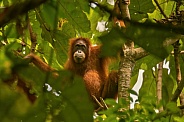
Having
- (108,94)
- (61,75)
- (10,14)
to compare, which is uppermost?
(10,14)

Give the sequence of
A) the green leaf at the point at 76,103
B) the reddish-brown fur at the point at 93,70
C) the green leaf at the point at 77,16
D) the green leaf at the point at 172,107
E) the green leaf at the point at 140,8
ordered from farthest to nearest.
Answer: the reddish-brown fur at the point at 93,70 < the green leaf at the point at 140,8 < the green leaf at the point at 77,16 < the green leaf at the point at 172,107 < the green leaf at the point at 76,103

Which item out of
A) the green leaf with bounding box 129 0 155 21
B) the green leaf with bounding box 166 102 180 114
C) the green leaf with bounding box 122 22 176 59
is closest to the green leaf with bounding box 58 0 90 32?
the green leaf with bounding box 129 0 155 21

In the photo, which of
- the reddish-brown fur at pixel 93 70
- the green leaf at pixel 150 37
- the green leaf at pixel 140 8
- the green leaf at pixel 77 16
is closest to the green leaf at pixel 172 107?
the green leaf at pixel 150 37

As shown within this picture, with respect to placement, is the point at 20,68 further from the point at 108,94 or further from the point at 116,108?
the point at 108,94

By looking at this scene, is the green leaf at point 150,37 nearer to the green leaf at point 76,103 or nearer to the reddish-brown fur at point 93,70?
the green leaf at point 76,103

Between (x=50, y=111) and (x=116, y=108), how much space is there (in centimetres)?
114

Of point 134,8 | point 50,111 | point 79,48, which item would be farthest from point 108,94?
point 50,111

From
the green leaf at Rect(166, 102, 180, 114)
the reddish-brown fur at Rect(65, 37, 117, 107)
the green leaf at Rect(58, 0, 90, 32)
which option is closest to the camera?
the green leaf at Rect(166, 102, 180, 114)

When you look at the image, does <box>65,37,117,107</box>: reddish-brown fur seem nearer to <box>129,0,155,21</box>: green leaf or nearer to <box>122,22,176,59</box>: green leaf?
<box>129,0,155,21</box>: green leaf

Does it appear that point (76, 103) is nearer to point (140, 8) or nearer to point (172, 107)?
point (172, 107)

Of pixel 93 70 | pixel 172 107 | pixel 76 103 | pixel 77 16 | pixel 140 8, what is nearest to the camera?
pixel 76 103

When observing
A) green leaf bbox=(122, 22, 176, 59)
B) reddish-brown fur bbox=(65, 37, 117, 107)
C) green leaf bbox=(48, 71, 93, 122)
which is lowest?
reddish-brown fur bbox=(65, 37, 117, 107)

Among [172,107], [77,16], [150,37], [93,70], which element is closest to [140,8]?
[77,16]

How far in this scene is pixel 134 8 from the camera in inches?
165
